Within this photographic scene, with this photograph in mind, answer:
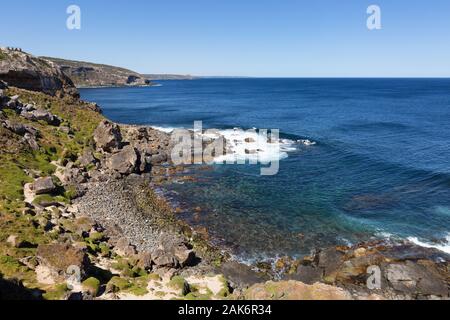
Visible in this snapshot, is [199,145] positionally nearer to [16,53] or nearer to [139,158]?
[139,158]

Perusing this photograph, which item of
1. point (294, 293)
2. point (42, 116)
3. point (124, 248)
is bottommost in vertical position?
point (124, 248)

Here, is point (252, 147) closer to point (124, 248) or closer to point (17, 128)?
point (17, 128)

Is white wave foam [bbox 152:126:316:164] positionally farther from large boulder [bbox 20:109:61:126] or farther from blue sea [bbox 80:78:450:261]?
large boulder [bbox 20:109:61:126]

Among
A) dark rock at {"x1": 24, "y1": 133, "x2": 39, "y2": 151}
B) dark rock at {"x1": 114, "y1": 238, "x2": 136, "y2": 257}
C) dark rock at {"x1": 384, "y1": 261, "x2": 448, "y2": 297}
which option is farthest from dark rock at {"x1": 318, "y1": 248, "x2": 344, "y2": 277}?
dark rock at {"x1": 24, "y1": 133, "x2": 39, "y2": 151}

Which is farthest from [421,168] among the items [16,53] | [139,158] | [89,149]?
[16,53]

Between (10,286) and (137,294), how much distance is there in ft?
28.1

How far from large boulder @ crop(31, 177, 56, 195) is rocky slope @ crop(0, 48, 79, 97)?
150 feet

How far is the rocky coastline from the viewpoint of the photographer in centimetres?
2631

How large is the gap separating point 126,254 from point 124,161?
27.1 metres

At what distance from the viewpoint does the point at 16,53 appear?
3255 inches

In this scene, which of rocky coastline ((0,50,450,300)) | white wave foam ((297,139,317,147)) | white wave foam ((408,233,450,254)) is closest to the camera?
rocky coastline ((0,50,450,300))

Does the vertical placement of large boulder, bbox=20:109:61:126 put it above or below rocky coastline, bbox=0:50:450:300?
above

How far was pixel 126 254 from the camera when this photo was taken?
1340 inches

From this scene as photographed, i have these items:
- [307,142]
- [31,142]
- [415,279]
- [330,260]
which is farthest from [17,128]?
[307,142]
